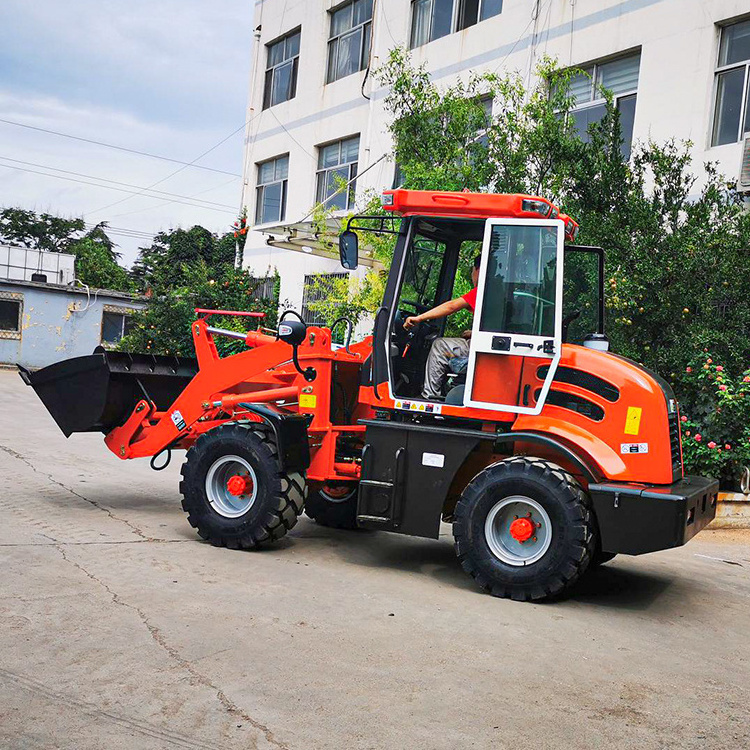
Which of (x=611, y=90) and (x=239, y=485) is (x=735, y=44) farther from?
(x=239, y=485)

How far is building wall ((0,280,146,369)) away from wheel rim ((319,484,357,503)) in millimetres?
26975

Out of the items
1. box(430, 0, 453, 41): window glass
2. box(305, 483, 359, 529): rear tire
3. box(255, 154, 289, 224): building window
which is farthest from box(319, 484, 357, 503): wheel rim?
box(255, 154, 289, 224): building window

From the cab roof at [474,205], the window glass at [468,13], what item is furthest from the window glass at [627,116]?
the cab roof at [474,205]

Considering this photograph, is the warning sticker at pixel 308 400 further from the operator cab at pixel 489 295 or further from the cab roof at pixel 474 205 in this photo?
the cab roof at pixel 474 205

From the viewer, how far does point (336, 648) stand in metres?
5.01

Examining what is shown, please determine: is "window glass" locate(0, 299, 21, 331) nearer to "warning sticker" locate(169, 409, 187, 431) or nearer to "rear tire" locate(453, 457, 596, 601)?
"warning sticker" locate(169, 409, 187, 431)

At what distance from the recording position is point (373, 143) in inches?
768

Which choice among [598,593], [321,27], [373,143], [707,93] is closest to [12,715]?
[598,593]

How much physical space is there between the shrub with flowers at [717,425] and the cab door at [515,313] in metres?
4.31

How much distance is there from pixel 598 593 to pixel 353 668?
2.85 m

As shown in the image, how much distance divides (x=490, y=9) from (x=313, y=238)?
5.57 metres

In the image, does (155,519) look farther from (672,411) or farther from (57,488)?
(672,411)

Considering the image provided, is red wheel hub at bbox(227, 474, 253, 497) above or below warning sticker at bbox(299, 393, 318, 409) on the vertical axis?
below

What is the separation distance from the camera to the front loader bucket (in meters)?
8.63
